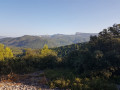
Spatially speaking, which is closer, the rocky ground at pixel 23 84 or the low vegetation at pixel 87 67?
the rocky ground at pixel 23 84

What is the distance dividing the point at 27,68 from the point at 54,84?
20.5 ft

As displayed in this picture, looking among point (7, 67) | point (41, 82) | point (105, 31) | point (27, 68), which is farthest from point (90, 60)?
point (7, 67)

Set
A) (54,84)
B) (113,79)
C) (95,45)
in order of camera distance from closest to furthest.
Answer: (54,84) < (113,79) < (95,45)

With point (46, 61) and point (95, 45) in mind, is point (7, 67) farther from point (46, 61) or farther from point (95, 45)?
point (95, 45)

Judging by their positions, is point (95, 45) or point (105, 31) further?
point (105, 31)

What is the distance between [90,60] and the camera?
32.5 feet

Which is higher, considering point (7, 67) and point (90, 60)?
point (90, 60)

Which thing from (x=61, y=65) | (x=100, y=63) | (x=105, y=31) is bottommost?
(x=61, y=65)

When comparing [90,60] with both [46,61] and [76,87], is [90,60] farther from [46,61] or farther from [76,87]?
[46,61]

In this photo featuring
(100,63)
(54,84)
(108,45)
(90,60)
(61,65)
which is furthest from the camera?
(61,65)

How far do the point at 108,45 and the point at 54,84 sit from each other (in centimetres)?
834

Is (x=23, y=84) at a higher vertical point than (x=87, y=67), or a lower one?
lower

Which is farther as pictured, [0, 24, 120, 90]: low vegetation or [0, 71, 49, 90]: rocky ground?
[0, 24, 120, 90]: low vegetation

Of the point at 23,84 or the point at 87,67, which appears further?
the point at 87,67
